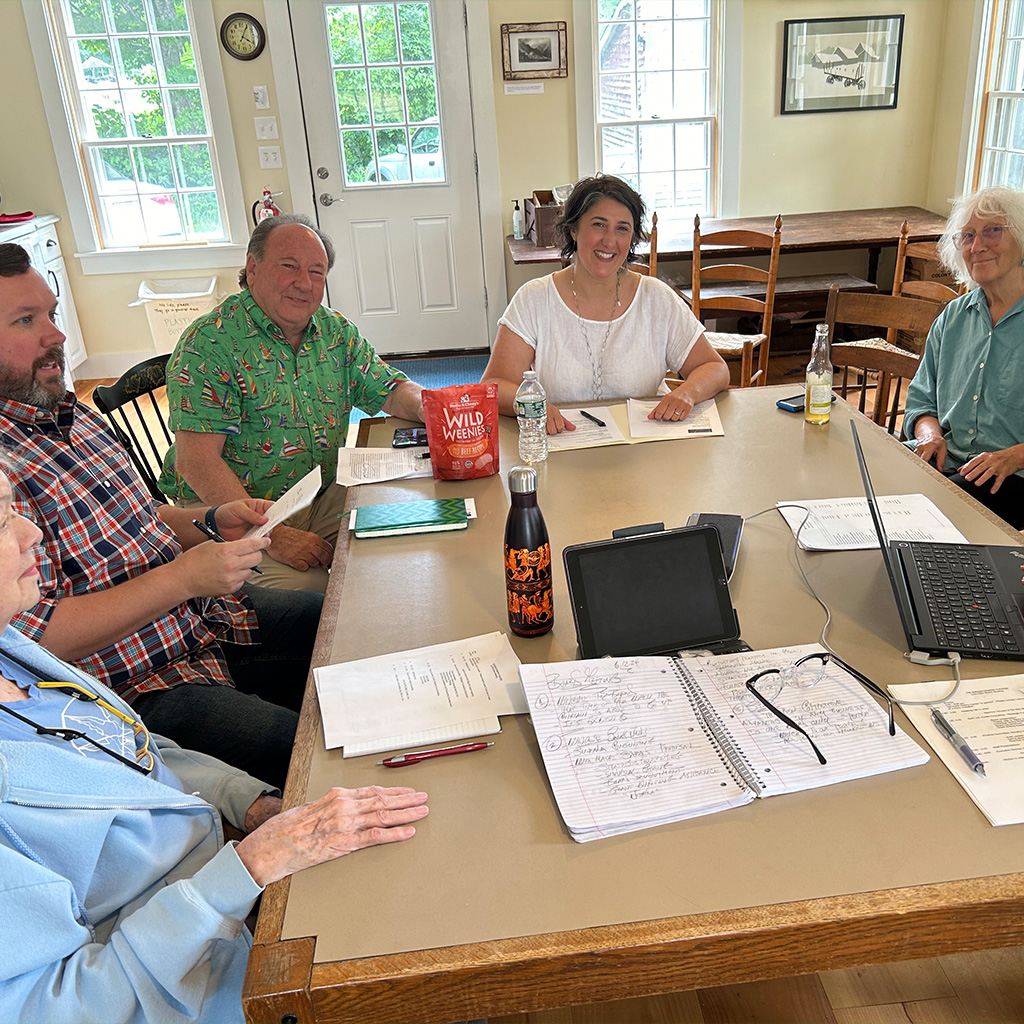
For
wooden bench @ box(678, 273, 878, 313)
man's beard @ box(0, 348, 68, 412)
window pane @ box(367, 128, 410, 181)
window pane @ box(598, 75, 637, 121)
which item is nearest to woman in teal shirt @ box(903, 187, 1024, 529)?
man's beard @ box(0, 348, 68, 412)

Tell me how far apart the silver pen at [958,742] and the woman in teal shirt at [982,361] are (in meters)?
1.31

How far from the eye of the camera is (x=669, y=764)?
3.34 ft

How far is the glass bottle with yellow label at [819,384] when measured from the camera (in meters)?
2.06

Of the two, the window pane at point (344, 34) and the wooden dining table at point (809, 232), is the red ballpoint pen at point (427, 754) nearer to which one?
the wooden dining table at point (809, 232)

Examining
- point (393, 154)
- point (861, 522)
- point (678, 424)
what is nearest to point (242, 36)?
point (393, 154)

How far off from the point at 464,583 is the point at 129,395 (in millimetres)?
1318

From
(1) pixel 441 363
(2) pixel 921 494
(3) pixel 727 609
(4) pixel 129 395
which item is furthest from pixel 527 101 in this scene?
(3) pixel 727 609

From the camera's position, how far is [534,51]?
4.94 m

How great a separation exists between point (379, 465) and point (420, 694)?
3.15 feet

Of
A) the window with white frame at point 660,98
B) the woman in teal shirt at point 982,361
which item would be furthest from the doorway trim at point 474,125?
the woman in teal shirt at point 982,361

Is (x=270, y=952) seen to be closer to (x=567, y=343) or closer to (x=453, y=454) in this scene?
(x=453, y=454)

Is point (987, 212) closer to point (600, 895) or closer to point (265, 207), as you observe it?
point (600, 895)

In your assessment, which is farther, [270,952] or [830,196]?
[830,196]

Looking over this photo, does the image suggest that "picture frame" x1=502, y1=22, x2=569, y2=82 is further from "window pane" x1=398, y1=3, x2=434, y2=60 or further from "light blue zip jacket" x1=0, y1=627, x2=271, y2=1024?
"light blue zip jacket" x1=0, y1=627, x2=271, y2=1024
